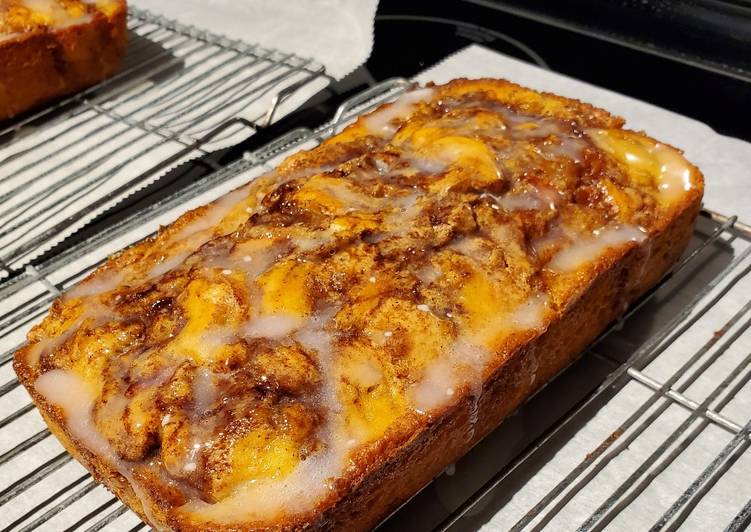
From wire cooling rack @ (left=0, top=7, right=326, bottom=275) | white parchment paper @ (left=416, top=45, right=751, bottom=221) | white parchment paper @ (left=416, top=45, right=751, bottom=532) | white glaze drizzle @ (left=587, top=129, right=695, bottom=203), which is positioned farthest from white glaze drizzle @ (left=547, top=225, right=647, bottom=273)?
wire cooling rack @ (left=0, top=7, right=326, bottom=275)

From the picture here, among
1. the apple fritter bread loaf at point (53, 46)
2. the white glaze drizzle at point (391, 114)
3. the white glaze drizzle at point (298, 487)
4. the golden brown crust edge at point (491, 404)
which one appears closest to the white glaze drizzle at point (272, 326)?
the white glaze drizzle at point (298, 487)

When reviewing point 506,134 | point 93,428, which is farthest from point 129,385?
point 506,134

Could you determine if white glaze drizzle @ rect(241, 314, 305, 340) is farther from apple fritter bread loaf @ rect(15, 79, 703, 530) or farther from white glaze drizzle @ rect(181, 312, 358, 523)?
white glaze drizzle @ rect(181, 312, 358, 523)

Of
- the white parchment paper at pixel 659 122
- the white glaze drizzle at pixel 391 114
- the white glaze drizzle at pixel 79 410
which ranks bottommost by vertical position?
the white parchment paper at pixel 659 122

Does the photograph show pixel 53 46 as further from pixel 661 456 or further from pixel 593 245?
Answer: pixel 661 456

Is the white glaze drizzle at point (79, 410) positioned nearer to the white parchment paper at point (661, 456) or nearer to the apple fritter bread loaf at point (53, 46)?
the white parchment paper at point (661, 456)
